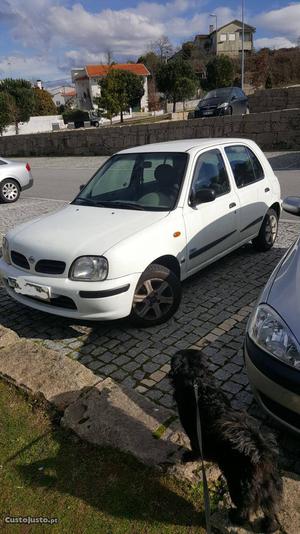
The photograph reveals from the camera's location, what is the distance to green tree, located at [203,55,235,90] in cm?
4281

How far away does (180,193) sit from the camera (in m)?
4.08

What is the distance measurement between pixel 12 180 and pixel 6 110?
35.8 m

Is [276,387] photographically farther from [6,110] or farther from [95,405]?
[6,110]

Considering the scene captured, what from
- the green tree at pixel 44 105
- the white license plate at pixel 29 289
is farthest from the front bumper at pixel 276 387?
the green tree at pixel 44 105

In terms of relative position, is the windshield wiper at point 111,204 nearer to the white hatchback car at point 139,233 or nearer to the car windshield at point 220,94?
the white hatchback car at point 139,233

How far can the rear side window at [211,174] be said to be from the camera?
4320 mm

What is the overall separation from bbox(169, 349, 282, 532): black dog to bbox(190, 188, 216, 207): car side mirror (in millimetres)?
2346

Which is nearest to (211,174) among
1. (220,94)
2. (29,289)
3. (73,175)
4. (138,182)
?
(138,182)

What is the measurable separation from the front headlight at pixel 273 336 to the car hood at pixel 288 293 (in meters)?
0.04

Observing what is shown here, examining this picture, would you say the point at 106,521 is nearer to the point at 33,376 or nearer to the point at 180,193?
the point at 33,376

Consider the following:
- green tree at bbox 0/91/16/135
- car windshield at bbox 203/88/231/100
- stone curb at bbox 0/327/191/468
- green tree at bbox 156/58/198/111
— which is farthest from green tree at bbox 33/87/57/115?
stone curb at bbox 0/327/191/468

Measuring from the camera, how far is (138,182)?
15.0 ft

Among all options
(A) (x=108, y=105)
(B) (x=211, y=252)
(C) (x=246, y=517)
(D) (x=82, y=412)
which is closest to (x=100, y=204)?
(B) (x=211, y=252)

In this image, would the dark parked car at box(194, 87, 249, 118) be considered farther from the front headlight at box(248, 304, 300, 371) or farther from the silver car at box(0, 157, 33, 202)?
the front headlight at box(248, 304, 300, 371)
